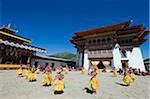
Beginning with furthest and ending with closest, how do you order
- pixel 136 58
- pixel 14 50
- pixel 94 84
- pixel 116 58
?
pixel 136 58
pixel 116 58
pixel 14 50
pixel 94 84

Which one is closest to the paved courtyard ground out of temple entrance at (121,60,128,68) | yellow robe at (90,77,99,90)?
yellow robe at (90,77,99,90)

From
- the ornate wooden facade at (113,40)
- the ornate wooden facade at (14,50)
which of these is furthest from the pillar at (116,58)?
the ornate wooden facade at (14,50)

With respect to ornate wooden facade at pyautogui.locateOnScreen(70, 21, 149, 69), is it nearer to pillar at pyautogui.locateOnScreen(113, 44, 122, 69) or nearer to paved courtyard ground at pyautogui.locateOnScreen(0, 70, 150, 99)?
pillar at pyautogui.locateOnScreen(113, 44, 122, 69)

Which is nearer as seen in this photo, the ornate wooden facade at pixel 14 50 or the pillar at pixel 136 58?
the ornate wooden facade at pixel 14 50

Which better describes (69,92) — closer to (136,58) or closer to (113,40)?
(113,40)

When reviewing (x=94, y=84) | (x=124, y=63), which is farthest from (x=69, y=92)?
(x=124, y=63)

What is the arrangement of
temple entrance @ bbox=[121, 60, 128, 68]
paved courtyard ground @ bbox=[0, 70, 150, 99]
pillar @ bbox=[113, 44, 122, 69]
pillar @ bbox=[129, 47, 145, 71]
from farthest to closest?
1. temple entrance @ bbox=[121, 60, 128, 68]
2. pillar @ bbox=[129, 47, 145, 71]
3. pillar @ bbox=[113, 44, 122, 69]
4. paved courtyard ground @ bbox=[0, 70, 150, 99]

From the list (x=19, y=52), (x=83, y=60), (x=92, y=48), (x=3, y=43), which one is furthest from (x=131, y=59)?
(x=3, y=43)

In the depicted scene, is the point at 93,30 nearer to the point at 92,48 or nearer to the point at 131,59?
the point at 92,48

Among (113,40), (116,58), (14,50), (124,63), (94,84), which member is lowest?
(94,84)

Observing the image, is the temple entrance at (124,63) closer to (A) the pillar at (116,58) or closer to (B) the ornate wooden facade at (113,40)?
(B) the ornate wooden facade at (113,40)

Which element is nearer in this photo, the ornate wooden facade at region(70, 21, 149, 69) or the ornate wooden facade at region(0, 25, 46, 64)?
the ornate wooden facade at region(0, 25, 46, 64)

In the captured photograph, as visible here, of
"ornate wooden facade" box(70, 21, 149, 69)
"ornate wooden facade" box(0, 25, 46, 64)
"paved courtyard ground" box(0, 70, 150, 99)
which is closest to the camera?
"paved courtyard ground" box(0, 70, 150, 99)

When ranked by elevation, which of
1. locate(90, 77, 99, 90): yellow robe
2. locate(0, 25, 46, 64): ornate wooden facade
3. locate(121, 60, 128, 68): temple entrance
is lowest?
locate(90, 77, 99, 90): yellow robe
